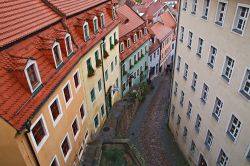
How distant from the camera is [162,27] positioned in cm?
5000

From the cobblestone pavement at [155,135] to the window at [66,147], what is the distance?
35.6 feet

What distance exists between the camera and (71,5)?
62.2ft

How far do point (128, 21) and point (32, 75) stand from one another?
24.5 meters

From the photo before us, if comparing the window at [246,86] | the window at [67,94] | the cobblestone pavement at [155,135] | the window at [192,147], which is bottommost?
the cobblestone pavement at [155,135]

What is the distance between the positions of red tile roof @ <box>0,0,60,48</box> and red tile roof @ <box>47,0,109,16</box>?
1108 mm

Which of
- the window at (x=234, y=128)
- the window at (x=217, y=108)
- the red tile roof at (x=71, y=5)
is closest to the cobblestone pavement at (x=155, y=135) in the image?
the window at (x=217, y=108)

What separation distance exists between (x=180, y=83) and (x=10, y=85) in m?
17.2

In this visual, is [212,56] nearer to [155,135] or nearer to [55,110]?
[55,110]

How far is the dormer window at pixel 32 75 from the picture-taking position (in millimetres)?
11528

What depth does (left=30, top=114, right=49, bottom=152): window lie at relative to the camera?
40.2 feet

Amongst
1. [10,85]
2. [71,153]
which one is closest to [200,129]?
[71,153]

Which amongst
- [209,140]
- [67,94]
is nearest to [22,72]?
[67,94]

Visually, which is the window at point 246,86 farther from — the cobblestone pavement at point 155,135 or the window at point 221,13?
the cobblestone pavement at point 155,135

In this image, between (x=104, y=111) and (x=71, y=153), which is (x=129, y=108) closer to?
(x=104, y=111)
